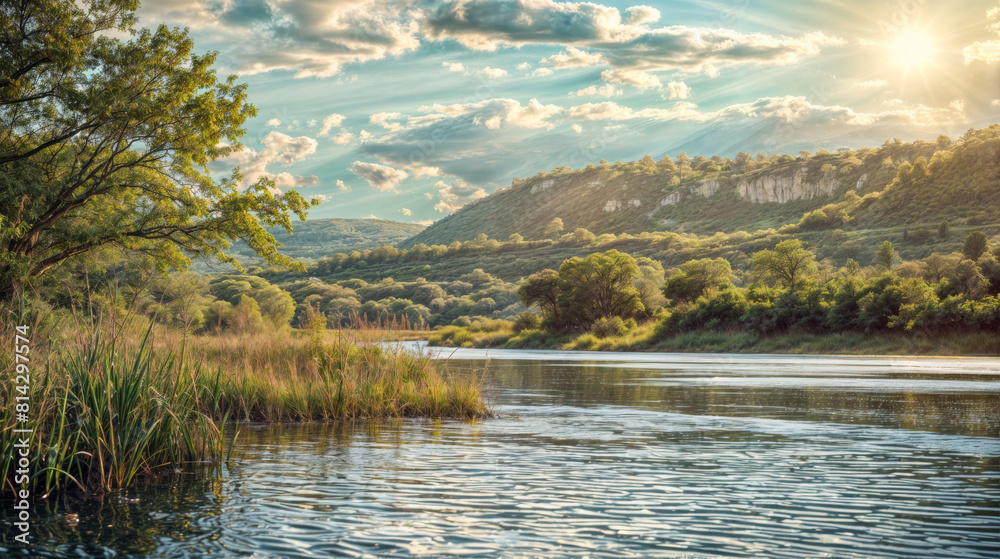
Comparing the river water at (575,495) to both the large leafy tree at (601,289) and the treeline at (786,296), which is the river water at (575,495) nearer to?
the treeline at (786,296)

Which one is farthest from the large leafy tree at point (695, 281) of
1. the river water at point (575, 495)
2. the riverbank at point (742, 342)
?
the river water at point (575, 495)

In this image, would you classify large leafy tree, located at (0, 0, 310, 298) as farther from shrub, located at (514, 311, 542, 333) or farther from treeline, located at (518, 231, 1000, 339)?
shrub, located at (514, 311, 542, 333)

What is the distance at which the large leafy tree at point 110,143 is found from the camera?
74.7 feet

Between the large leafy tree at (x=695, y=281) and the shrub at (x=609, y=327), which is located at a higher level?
the large leafy tree at (x=695, y=281)

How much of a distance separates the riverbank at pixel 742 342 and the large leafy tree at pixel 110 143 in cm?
3430

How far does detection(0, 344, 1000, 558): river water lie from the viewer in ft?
20.4

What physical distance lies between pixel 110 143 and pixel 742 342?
50.4 metres

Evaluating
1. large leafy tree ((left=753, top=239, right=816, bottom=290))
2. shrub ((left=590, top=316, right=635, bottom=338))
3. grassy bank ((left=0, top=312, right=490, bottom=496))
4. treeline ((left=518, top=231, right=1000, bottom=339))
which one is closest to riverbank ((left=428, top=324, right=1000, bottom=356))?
treeline ((left=518, top=231, right=1000, bottom=339))

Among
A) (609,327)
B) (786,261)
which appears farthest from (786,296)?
(609,327)

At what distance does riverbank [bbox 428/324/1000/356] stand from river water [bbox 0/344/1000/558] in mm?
35942

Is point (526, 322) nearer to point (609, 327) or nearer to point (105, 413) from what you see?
point (609, 327)

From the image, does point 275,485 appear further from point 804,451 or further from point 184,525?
point 804,451

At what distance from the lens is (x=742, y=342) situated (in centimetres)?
6200

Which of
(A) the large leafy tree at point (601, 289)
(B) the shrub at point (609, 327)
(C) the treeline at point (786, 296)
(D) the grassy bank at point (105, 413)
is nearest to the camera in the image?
(D) the grassy bank at point (105, 413)
